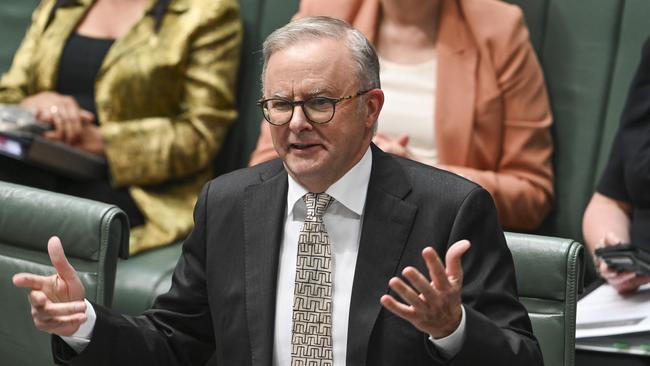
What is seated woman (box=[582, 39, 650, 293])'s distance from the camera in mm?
2637

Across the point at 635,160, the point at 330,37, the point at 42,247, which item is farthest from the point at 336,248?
the point at 635,160

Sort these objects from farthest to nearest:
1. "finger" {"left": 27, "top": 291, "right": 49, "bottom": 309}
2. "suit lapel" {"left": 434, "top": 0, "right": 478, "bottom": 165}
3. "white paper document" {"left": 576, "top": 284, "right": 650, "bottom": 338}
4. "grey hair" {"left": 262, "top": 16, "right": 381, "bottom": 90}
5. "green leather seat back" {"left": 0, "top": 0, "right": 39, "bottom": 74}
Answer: "green leather seat back" {"left": 0, "top": 0, "right": 39, "bottom": 74}, "suit lapel" {"left": 434, "top": 0, "right": 478, "bottom": 165}, "white paper document" {"left": 576, "top": 284, "right": 650, "bottom": 338}, "grey hair" {"left": 262, "top": 16, "right": 381, "bottom": 90}, "finger" {"left": 27, "top": 291, "right": 49, "bottom": 309}

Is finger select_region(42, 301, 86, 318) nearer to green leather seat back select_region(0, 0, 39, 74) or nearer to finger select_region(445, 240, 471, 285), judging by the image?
finger select_region(445, 240, 471, 285)

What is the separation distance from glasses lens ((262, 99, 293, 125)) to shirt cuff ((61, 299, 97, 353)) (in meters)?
0.39

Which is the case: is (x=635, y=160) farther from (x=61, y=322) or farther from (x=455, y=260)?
(x=61, y=322)

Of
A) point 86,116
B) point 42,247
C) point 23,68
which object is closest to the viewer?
point 42,247

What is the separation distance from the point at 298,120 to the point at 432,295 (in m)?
0.37

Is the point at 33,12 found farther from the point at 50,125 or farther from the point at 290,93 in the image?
the point at 290,93

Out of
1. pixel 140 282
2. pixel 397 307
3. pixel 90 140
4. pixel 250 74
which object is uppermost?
pixel 397 307

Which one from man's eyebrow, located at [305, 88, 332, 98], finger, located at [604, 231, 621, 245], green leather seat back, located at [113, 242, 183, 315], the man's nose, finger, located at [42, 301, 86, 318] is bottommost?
green leather seat back, located at [113, 242, 183, 315]

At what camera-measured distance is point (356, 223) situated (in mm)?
1839

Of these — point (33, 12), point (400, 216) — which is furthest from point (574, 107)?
point (33, 12)

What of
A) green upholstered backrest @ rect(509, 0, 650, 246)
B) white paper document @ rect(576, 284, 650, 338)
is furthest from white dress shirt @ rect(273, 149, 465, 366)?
green upholstered backrest @ rect(509, 0, 650, 246)

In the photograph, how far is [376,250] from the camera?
1.78 m
